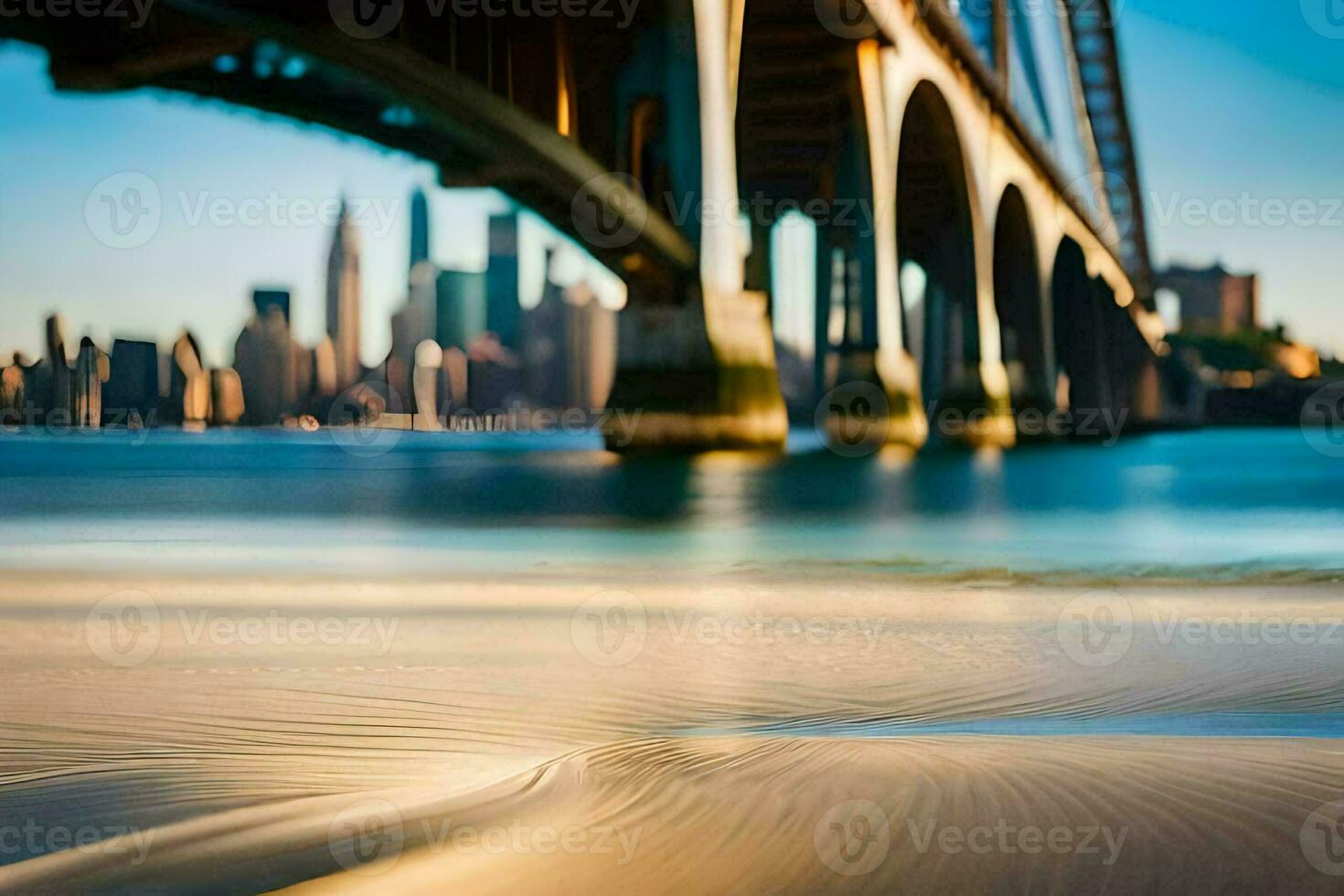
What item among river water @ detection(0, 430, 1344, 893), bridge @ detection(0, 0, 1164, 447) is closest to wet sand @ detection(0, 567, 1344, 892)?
river water @ detection(0, 430, 1344, 893)

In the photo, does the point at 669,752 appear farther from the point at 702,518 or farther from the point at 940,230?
the point at 940,230

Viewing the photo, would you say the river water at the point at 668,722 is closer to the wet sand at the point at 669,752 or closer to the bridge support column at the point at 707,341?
the wet sand at the point at 669,752

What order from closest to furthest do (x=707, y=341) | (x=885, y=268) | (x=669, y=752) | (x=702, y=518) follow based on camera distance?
(x=669, y=752) < (x=702, y=518) < (x=707, y=341) < (x=885, y=268)

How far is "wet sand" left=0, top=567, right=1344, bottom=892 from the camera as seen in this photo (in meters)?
2.04

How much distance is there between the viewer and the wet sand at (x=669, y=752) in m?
2.04

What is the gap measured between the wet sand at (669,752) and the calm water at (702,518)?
311 cm

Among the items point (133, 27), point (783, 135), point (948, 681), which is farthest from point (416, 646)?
point (783, 135)

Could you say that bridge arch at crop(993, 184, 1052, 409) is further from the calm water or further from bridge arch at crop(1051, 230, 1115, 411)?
the calm water

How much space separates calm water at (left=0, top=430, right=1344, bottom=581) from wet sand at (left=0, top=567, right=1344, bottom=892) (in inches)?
122

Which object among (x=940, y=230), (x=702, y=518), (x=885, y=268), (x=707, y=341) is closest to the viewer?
(x=702, y=518)

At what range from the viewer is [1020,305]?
185 ft

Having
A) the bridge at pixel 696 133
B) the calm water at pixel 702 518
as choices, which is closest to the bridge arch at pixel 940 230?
the bridge at pixel 696 133

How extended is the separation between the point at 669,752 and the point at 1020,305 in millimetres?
56080

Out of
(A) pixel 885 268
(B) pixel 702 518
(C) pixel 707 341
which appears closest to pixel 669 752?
(B) pixel 702 518
